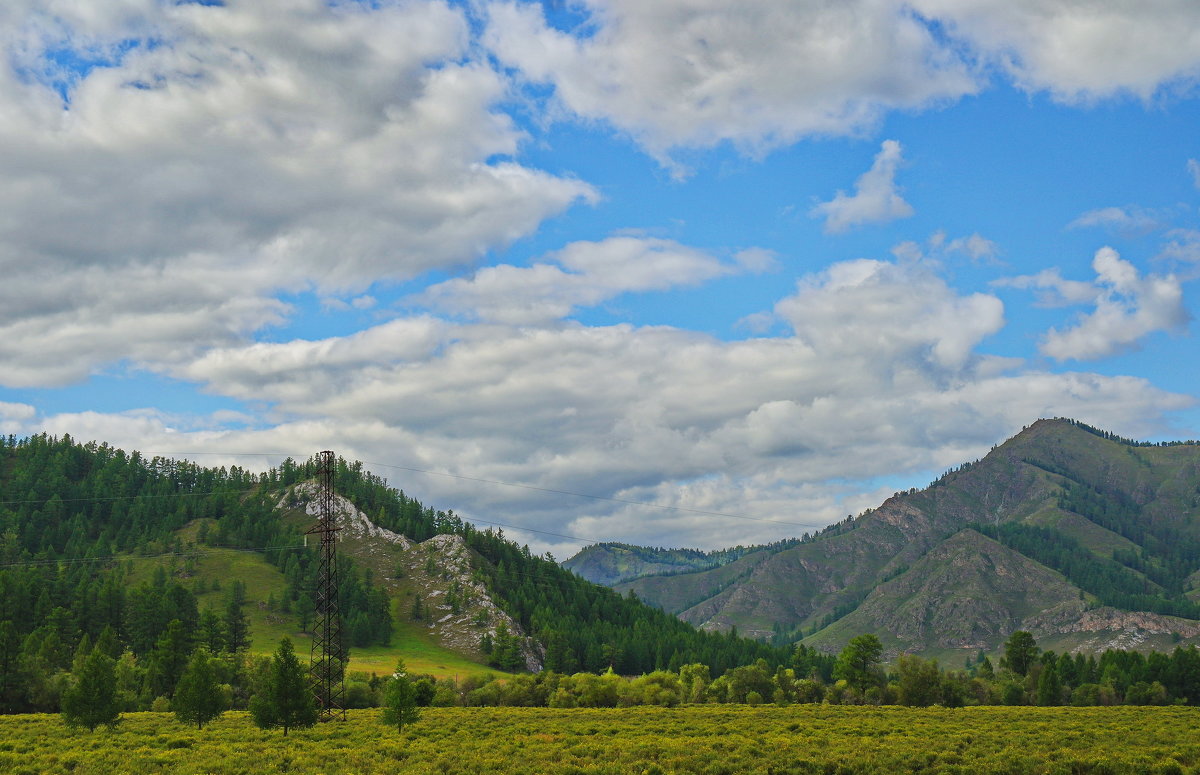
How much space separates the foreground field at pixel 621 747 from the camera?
61938 millimetres

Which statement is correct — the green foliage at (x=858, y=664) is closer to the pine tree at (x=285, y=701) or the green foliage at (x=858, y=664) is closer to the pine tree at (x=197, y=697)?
the pine tree at (x=285, y=701)

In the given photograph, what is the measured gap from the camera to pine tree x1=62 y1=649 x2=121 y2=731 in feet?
271

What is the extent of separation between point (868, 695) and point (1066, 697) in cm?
4212

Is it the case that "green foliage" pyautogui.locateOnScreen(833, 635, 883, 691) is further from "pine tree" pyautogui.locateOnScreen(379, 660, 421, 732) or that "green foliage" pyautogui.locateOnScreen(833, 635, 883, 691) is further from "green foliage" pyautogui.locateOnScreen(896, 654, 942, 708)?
"pine tree" pyautogui.locateOnScreen(379, 660, 421, 732)

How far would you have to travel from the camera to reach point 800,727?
92.1m

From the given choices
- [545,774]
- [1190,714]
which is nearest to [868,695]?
[1190,714]

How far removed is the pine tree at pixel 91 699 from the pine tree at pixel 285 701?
1531cm

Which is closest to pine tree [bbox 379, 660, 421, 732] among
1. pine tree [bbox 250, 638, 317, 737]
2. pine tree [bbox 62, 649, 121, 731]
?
pine tree [bbox 250, 638, 317, 737]

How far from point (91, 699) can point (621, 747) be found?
2023 inches

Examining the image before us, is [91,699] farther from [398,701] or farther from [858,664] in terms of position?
[858,664]

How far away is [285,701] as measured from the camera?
79875mm

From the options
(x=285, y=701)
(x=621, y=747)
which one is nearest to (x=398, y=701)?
(x=285, y=701)

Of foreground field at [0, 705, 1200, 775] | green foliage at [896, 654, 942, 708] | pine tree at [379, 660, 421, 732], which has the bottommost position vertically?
green foliage at [896, 654, 942, 708]

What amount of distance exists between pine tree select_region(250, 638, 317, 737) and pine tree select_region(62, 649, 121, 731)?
603 inches
